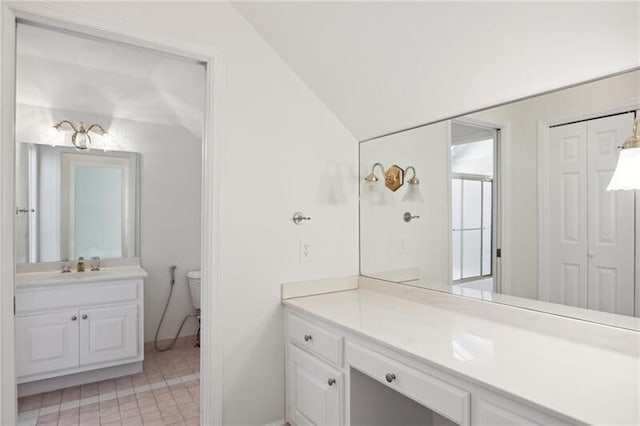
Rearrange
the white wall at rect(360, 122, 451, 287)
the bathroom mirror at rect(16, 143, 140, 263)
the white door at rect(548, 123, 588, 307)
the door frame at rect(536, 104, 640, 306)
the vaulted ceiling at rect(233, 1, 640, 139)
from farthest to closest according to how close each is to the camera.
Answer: the bathroom mirror at rect(16, 143, 140, 263) < the white wall at rect(360, 122, 451, 287) < the door frame at rect(536, 104, 640, 306) < the white door at rect(548, 123, 588, 307) < the vaulted ceiling at rect(233, 1, 640, 139)

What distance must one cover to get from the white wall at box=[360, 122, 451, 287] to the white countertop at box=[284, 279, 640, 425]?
207mm

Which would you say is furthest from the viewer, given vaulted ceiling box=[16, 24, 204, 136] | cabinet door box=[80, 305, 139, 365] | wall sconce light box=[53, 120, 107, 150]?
wall sconce light box=[53, 120, 107, 150]

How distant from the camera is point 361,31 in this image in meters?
1.64

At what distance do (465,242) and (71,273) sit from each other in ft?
9.44

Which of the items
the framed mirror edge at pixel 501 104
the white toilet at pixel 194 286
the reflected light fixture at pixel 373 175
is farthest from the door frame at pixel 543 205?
the white toilet at pixel 194 286

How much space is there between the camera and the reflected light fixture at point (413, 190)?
2128 mm

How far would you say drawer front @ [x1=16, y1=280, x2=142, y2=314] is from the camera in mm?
2463

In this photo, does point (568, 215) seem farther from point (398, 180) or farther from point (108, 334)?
point (108, 334)

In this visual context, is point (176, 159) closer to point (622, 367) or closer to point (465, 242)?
point (465, 242)

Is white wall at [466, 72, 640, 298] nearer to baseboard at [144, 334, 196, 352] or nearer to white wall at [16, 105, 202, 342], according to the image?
white wall at [16, 105, 202, 342]

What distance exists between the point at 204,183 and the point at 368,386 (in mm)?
1251

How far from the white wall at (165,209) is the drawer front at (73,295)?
0.54 m

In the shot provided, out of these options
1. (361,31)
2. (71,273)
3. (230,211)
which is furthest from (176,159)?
(361,31)

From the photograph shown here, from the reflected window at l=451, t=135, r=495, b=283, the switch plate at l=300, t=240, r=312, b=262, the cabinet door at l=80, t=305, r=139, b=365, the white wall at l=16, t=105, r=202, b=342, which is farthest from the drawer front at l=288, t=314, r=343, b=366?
the white wall at l=16, t=105, r=202, b=342
